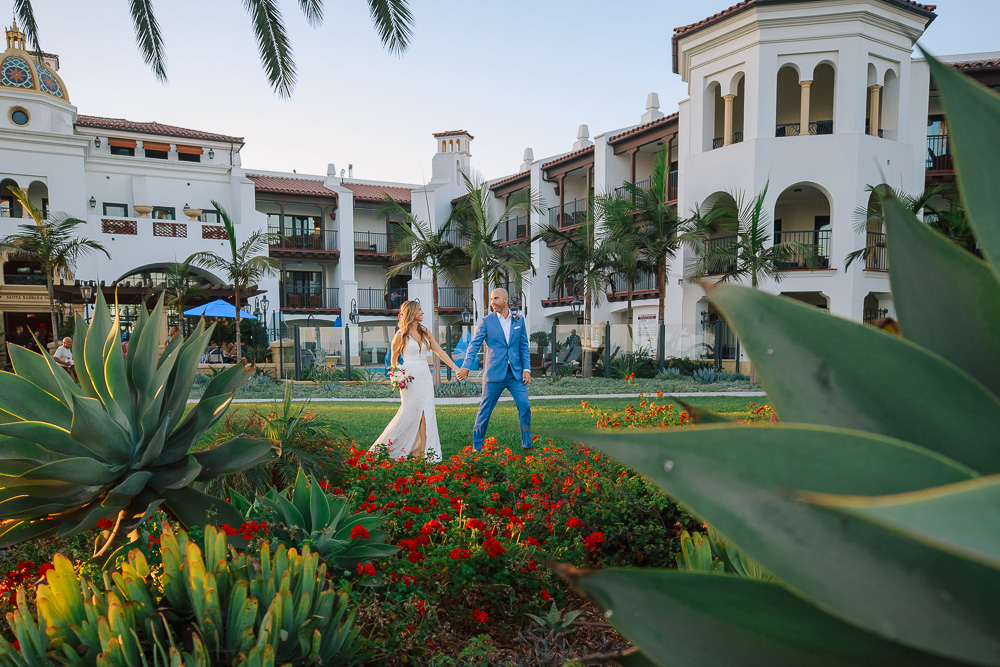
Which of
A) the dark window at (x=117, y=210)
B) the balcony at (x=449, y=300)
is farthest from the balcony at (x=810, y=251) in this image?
the dark window at (x=117, y=210)

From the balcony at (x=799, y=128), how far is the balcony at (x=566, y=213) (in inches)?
390

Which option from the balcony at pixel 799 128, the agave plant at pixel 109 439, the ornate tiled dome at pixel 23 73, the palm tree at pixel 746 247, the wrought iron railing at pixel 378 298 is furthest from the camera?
the wrought iron railing at pixel 378 298

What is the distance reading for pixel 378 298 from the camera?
3953 cm

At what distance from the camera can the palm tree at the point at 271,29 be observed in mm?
7195

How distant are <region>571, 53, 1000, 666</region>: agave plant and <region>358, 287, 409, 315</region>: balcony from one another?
38.6 metres

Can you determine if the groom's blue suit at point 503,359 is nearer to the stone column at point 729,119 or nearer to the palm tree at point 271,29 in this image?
the palm tree at point 271,29

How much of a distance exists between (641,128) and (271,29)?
2147 centimetres

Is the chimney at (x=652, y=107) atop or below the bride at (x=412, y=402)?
atop

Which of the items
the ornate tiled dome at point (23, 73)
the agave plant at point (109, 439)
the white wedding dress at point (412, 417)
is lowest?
the white wedding dress at point (412, 417)

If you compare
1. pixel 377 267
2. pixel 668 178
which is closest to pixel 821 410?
pixel 668 178

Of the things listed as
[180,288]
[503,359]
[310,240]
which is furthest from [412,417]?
[310,240]

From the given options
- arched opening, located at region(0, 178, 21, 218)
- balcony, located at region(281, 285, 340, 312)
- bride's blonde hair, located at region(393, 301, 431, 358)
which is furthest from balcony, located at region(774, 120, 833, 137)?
arched opening, located at region(0, 178, 21, 218)

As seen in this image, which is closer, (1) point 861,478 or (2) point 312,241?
(1) point 861,478

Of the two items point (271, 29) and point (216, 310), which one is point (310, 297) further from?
point (271, 29)
